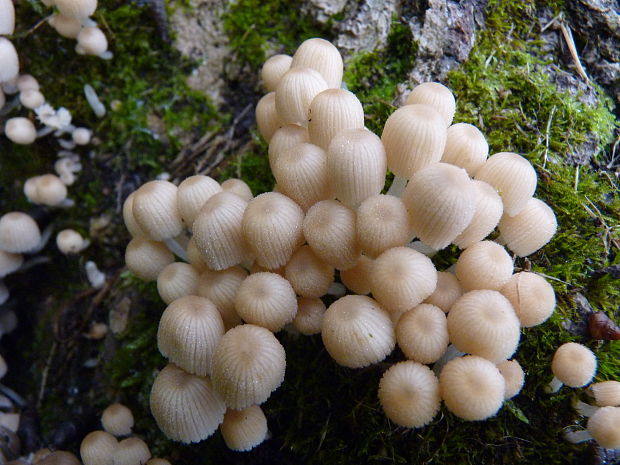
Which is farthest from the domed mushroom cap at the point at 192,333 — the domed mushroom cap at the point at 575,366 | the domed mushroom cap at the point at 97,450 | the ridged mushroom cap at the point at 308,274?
the domed mushroom cap at the point at 575,366

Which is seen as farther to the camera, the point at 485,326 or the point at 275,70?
the point at 275,70

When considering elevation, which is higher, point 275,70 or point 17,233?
point 275,70

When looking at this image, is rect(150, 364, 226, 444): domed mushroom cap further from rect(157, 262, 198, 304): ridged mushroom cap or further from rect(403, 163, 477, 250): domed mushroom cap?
rect(403, 163, 477, 250): domed mushroom cap

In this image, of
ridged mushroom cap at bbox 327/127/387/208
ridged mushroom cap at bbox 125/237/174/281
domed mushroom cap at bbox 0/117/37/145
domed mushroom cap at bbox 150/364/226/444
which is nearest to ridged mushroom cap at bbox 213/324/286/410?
domed mushroom cap at bbox 150/364/226/444

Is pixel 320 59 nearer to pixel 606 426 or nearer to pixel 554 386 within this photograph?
pixel 554 386

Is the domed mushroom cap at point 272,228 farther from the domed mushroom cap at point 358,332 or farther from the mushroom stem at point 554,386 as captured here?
the mushroom stem at point 554,386

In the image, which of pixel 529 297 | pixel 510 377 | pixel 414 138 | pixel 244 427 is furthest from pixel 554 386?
pixel 244 427

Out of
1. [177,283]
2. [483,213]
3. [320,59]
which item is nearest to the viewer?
[483,213]
